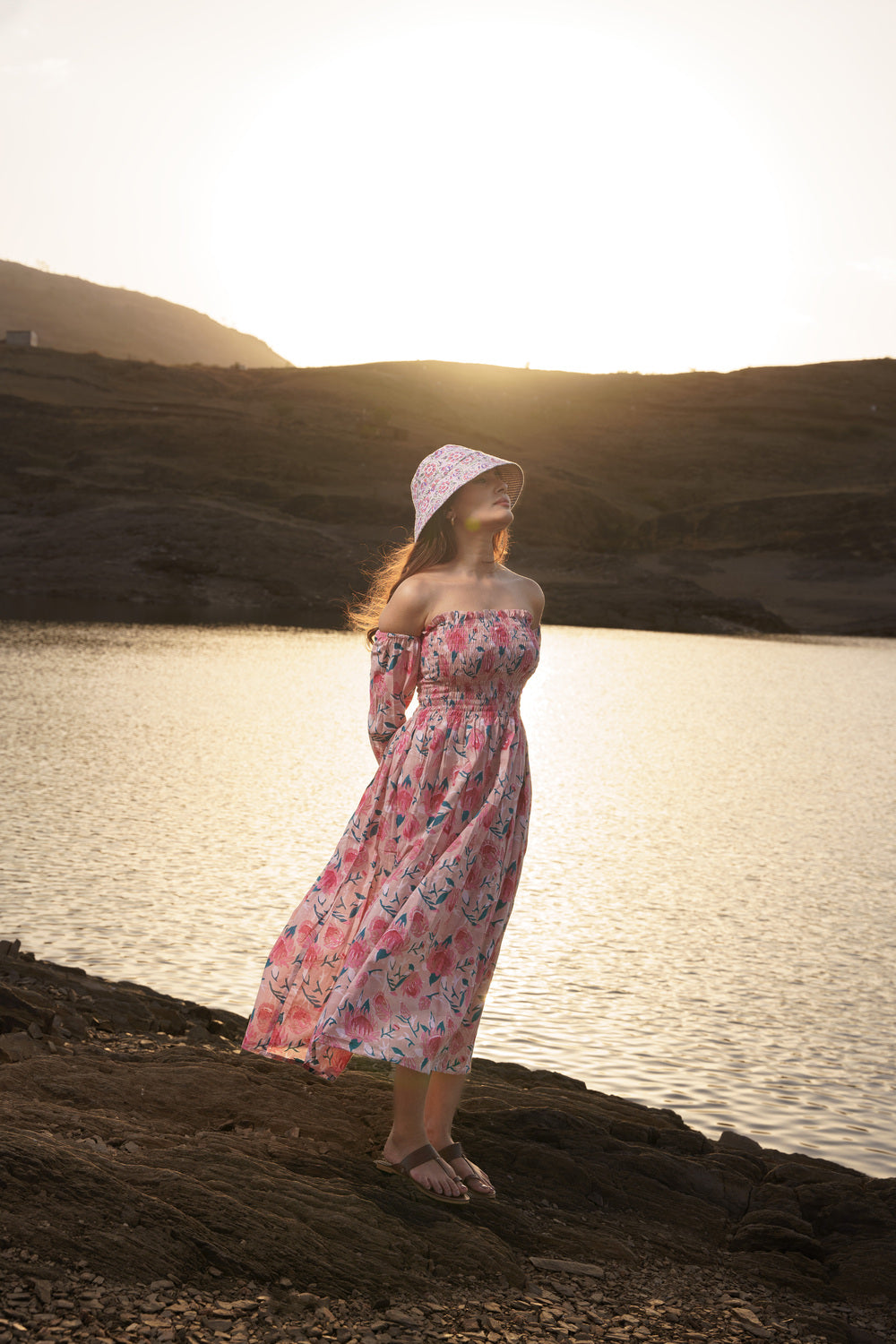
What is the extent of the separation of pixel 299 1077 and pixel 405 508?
5542 centimetres

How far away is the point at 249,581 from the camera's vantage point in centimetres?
4775

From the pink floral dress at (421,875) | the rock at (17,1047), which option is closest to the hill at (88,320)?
the rock at (17,1047)

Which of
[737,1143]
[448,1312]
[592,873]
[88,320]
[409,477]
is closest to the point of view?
[448,1312]

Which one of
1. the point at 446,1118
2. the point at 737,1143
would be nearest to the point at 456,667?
the point at 446,1118

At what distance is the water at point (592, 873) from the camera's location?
6.45 metres

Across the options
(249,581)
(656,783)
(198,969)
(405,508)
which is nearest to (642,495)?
(405,508)

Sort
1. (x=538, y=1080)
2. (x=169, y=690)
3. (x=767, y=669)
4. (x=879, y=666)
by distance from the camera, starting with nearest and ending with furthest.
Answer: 1. (x=538, y=1080)
2. (x=169, y=690)
3. (x=767, y=669)
4. (x=879, y=666)

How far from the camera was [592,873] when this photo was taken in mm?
10391

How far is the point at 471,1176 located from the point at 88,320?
17892cm

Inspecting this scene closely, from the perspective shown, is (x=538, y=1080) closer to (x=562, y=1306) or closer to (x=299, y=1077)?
(x=299, y=1077)

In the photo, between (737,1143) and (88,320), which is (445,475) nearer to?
(737,1143)

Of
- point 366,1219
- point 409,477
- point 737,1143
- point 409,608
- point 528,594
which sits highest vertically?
point 409,477

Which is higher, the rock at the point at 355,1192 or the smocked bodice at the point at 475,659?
the smocked bodice at the point at 475,659

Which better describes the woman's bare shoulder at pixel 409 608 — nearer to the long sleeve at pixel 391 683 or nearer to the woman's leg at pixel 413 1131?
the long sleeve at pixel 391 683
